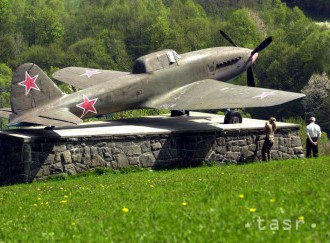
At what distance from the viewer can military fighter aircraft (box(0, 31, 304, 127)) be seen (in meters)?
21.9

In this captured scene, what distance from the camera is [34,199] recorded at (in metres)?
15.6

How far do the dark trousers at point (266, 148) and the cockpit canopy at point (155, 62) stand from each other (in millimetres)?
5268

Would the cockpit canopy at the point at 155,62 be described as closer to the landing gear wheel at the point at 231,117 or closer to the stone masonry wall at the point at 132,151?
the landing gear wheel at the point at 231,117

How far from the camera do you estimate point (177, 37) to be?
451 ft

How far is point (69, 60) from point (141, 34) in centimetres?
1746

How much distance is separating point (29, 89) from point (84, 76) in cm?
863

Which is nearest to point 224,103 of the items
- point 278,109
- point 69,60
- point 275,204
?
point 275,204

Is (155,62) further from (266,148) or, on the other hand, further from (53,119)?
(53,119)

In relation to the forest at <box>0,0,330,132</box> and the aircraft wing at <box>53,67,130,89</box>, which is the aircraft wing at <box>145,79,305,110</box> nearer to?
the aircraft wing at <box>53,67,130,89</box>

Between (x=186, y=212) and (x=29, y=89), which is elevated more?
(x=29, y=89)

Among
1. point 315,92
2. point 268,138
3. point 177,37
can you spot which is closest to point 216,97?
point 268,138

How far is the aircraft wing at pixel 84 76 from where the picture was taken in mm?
29875

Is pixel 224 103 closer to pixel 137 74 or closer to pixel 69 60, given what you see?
pixel 137 74

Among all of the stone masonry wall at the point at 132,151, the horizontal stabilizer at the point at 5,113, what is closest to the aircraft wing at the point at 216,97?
the stone masonry wall at the point at 132,151
